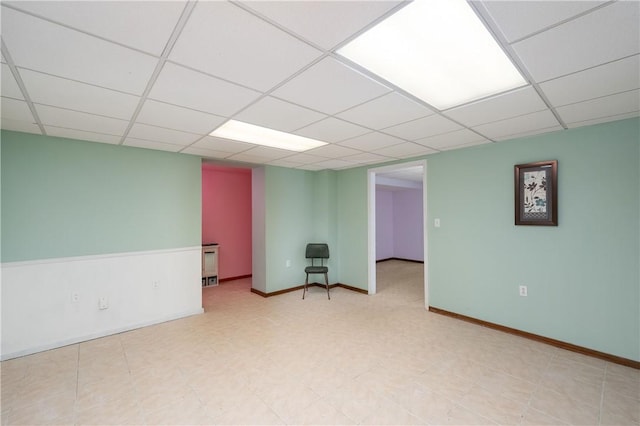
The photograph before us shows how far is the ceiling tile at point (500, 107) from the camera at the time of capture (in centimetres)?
208

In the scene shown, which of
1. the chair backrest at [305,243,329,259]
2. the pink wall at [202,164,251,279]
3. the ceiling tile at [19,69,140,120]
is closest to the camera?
the ceiling tile at [19,69,140,120]

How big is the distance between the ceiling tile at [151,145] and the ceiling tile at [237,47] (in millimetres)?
2100

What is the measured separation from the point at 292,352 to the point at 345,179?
3.37m

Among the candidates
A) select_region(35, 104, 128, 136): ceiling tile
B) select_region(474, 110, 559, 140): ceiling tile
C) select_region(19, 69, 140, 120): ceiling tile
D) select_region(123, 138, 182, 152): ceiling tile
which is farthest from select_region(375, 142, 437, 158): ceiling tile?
select_region(35, 104, 128, 136): ceiling tile

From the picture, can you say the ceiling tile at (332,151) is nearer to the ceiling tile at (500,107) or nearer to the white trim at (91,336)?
the ceiling tile at (500,107)

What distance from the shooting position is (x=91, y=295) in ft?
10.7

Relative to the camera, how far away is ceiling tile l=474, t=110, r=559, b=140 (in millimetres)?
2529

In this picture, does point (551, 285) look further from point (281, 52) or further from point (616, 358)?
point (281, 52)

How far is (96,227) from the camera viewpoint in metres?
3.31

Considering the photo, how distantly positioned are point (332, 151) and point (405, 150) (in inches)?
38.8

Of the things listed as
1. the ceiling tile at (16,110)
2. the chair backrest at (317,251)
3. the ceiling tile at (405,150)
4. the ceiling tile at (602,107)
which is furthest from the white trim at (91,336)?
the ceiling tile at (602,107)

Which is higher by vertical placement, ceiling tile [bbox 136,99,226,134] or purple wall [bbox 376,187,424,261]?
ceiling tile [bbox 136,99,226,134]

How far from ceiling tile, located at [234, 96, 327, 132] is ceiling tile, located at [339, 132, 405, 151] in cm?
77

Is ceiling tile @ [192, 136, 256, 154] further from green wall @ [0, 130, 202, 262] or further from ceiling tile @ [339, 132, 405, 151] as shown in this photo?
ceiling tile @ [339, 132, 405, 151]
